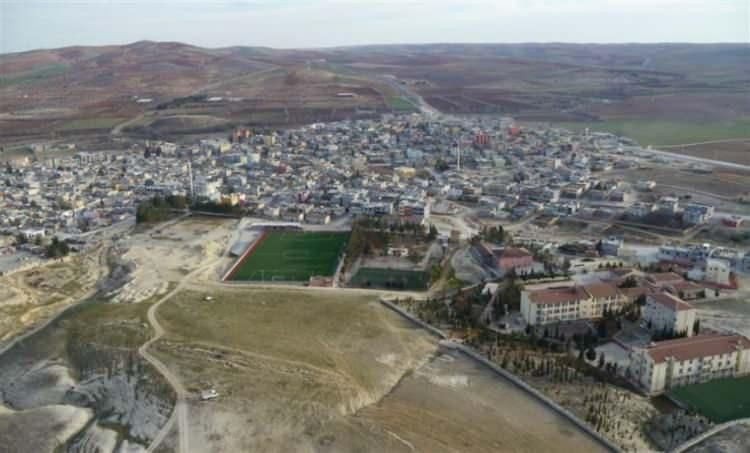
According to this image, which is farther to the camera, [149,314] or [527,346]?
[149,314]

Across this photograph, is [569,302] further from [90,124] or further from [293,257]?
[90,124]

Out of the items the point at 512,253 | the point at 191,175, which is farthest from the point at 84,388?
the point at 191,175

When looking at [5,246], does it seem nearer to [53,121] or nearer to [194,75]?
[53,121]

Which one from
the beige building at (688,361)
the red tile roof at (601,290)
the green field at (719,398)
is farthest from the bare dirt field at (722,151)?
the green field at (719,398)

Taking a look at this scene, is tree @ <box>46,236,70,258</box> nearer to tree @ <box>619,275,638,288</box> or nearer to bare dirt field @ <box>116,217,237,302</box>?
bare dirt field @ <box>116,217,237,302</box>

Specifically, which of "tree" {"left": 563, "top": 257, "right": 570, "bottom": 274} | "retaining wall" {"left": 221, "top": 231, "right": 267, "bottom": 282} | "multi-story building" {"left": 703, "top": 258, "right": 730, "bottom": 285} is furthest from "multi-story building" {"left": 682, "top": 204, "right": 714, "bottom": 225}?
"retaining wall" {"left": 221, "top": 231, "right": 267, "bottom": 282}

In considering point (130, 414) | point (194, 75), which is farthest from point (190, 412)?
point (194, 75)
